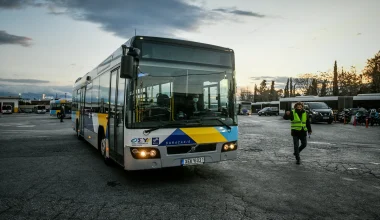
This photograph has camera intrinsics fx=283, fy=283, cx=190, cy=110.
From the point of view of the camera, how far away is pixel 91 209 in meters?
4.30

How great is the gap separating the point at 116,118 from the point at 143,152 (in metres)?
1.23

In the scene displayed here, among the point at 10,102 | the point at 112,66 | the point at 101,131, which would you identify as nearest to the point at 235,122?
the point at 112,66

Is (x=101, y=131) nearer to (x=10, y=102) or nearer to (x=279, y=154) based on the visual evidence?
(x=279, y=154)

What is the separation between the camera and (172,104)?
548 cm

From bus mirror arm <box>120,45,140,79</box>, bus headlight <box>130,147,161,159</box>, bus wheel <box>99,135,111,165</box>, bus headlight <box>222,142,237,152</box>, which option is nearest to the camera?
bus mirror arm <box>120,45,140,79</box>

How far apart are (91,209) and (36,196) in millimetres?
1325

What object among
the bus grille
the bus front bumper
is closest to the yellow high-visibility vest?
the bus grille

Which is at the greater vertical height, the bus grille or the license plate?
the bus grille

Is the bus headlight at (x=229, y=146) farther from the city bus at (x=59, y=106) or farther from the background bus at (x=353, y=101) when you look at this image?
the city bus at (x=59, y=106)

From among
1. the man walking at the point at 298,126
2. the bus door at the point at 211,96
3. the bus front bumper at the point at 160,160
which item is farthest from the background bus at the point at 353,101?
the bus front bumper at the point at 160,160

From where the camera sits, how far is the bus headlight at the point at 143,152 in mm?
5258

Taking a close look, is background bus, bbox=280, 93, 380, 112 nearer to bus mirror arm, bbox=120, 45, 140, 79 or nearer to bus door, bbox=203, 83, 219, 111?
bus door, bbox=203, 83, 219, 111

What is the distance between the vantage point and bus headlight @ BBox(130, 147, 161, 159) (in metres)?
5.26

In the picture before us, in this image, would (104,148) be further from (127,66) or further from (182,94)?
(127,66)
